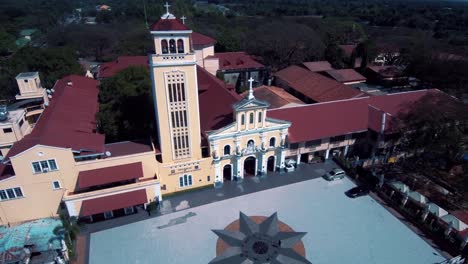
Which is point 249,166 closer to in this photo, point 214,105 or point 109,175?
point 214,105

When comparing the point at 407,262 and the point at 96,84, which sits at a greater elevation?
the point at 96,84

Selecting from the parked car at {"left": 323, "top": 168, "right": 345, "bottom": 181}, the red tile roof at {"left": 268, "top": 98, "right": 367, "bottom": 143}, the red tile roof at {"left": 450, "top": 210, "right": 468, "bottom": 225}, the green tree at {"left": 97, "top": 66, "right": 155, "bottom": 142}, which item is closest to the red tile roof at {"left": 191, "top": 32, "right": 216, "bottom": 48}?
the green tree at {"left": 97, "top": 66, "right": 155, "bottom": 142}

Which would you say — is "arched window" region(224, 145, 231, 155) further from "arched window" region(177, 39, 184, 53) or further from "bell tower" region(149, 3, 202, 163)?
"arched window" region(177, 39, 184, 53)

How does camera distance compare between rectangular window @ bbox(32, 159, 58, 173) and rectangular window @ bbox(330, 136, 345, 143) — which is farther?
rectangular window @ bbox(330, 136, 345, 143)

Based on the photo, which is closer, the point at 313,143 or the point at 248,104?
the point at 248,104

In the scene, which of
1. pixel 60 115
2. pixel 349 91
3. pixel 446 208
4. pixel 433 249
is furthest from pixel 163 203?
pixel 349 91

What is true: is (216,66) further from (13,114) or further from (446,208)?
(446,208)

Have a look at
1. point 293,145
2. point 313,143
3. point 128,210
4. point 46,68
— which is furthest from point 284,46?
point 128,210
